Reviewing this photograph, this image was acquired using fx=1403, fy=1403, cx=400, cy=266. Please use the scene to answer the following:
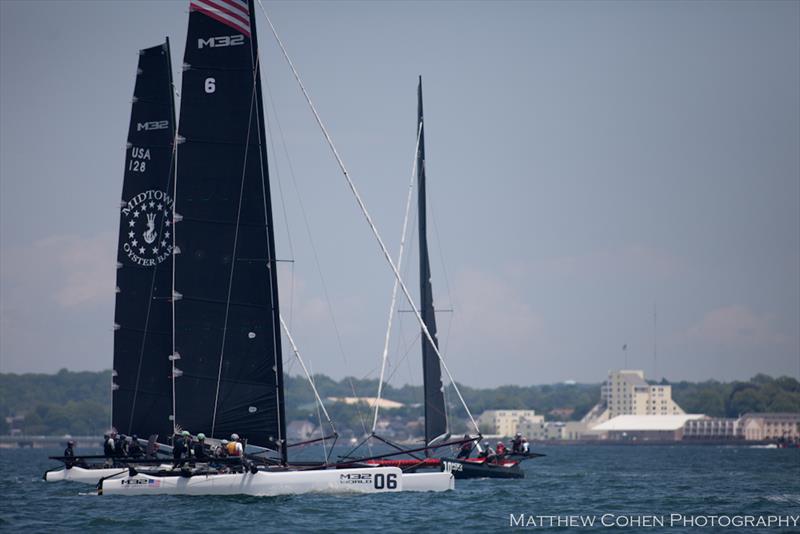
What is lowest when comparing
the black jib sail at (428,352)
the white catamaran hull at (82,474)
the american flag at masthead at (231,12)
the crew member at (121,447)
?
the white catamaran hull at (82,474)

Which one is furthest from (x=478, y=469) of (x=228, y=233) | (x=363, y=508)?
(x=228, y=233)

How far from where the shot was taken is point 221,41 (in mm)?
45906

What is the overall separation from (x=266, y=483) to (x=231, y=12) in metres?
15.3

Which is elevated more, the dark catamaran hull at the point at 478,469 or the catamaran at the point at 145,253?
the catamaran at the point at 145,253

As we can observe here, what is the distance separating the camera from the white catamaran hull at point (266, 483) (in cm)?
4291

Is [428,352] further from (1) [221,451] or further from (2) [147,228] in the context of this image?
(1) [221,451]

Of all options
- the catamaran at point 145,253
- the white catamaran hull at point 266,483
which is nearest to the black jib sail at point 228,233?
the white catamaran hull at point 266,483

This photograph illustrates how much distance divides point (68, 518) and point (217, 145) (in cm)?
1317

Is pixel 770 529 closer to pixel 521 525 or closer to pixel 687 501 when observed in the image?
pixel 521 525

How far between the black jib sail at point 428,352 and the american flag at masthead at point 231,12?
1849cm

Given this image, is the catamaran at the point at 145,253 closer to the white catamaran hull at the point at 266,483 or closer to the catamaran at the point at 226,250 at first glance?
the catamaran at the point at 226,250

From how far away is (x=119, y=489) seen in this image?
44406 mm

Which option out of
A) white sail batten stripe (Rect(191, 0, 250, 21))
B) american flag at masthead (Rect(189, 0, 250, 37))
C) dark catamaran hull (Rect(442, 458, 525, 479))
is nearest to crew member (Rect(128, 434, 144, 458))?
dark catamaran hull (Rect(442, 458, 525, 479))

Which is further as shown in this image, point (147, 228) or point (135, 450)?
point (147, 228)
